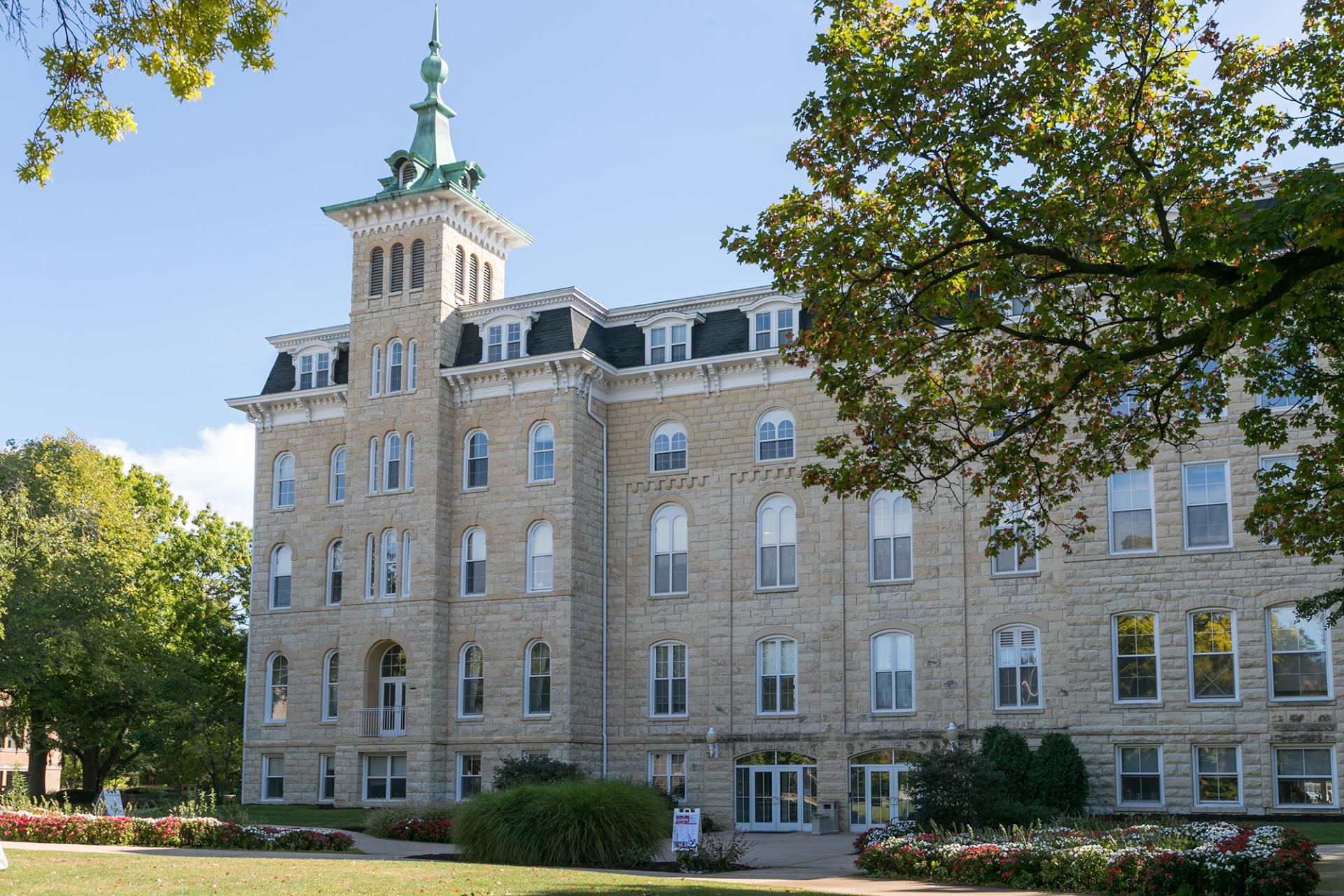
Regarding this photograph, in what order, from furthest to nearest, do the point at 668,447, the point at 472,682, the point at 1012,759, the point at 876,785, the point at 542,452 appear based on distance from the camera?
the point at 542,452 < the point at 668,447 < the point at 472,682 < the point at 876,785 < the point at 1012,759

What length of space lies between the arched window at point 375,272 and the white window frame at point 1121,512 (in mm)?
22354

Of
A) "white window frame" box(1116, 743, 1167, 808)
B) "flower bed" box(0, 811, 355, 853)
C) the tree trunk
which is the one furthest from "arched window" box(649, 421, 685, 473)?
the tree trunk

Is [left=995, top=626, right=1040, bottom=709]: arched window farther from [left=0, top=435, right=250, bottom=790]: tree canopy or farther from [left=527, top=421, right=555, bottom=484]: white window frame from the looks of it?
[left=0, top=435, right=250, bottom=790]: tree canopy

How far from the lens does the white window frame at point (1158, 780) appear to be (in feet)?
106

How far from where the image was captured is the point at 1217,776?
32062 mm

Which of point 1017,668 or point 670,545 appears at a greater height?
point 670,545

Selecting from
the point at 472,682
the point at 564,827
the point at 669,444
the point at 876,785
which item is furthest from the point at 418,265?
the point at 564,827

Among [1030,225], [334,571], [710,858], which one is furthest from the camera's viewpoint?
[334,571]

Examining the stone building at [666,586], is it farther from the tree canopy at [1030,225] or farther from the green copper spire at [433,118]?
the tree canopy at [1030,225]

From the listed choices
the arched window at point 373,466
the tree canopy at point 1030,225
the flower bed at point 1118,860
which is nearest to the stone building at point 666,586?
the arched window at point 373,466

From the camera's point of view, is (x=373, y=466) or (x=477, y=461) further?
(x=373, y=466)

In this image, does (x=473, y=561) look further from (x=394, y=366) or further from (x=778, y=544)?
(x=778, y=544)

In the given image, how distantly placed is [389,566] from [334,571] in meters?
3.01

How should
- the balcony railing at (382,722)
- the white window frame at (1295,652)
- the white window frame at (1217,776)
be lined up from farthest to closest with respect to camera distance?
the balcony railing at (382,722)
the white window frame at (1217,776)
the white window frame at (1295,652)
